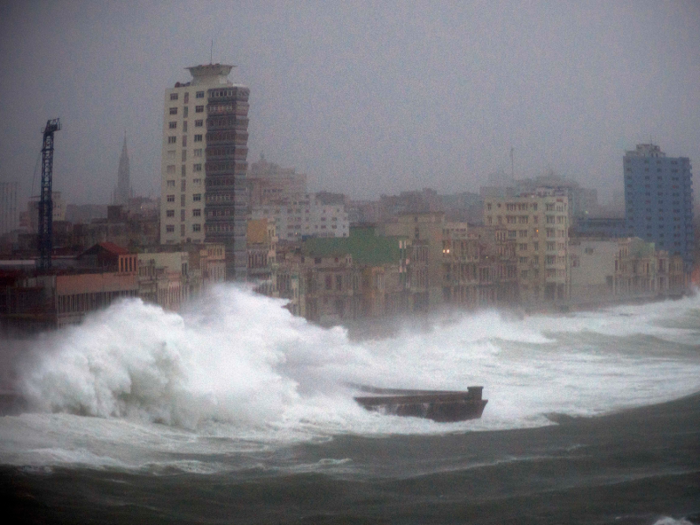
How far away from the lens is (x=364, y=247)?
5812 centimetres

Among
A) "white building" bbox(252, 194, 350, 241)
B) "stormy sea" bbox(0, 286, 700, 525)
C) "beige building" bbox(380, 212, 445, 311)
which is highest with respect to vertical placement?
"white building" bbox(252, 194, 350, 241)

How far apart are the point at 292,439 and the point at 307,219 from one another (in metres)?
57.1

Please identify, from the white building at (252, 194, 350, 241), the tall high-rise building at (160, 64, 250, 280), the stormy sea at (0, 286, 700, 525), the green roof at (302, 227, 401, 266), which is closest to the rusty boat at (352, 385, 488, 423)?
the stormy sea at (0, 286, 700, 525)

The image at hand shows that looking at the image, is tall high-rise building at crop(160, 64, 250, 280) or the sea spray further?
tall high-rise building at crop(160, 64, 250, 280)

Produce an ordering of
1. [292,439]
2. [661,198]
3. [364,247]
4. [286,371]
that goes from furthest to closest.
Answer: [661,198]
[364,247]
[286,371]
[292,439]

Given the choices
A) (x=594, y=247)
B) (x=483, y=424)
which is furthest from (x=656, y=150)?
(x=483, y=424)

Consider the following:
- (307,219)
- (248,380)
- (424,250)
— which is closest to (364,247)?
(424,250)

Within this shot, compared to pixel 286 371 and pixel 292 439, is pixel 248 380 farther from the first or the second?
pixel 286 371

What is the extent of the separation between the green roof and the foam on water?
37.9ft

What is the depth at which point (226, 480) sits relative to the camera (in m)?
18.5

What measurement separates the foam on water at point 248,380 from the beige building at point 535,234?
27.0 metres

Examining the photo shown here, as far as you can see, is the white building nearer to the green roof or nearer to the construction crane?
the green roof

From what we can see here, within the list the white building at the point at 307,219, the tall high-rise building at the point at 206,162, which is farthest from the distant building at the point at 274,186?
the tall high-rise building at the point at 206,162

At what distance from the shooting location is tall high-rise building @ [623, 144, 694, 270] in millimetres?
89938
